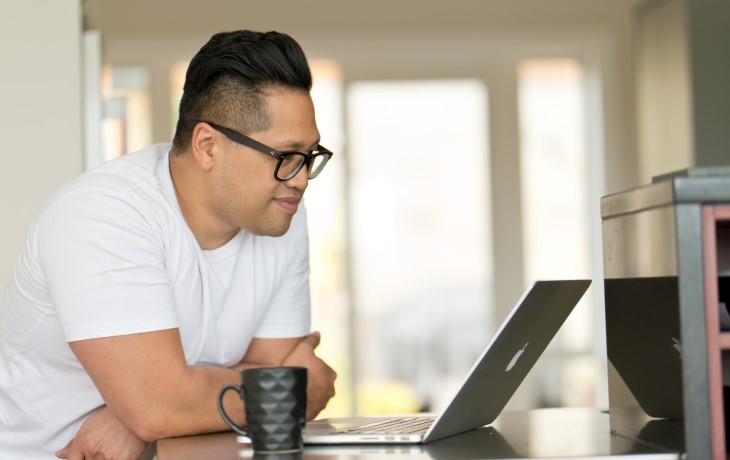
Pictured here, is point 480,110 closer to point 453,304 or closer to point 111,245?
point 453,304

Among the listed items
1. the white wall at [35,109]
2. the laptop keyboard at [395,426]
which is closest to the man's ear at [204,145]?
the laptop keyboard at [395,426]

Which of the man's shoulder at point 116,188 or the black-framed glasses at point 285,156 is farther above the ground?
the black-framed glasses at point 285,156

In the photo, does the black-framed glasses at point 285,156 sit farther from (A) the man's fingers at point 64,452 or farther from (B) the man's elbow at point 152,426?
(A) the man's fingers at point 64,452

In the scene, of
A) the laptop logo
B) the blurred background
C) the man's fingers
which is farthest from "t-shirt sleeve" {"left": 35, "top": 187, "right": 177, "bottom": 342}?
the blurred background

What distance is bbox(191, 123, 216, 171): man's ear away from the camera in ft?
6.53

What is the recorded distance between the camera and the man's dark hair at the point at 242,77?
6.43 feet

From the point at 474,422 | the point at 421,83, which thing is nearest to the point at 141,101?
the point at 421,83

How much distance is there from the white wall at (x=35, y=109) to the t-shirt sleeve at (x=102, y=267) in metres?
0.98

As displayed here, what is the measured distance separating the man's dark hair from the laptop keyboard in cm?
60

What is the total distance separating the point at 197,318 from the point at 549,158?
4.45 m

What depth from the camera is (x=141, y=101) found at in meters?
5.91

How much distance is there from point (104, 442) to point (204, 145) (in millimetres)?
588

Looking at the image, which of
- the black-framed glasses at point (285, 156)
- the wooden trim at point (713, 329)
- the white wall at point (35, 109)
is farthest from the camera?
the white wall at point (35, 109)

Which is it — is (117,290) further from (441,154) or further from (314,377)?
(441,154)
